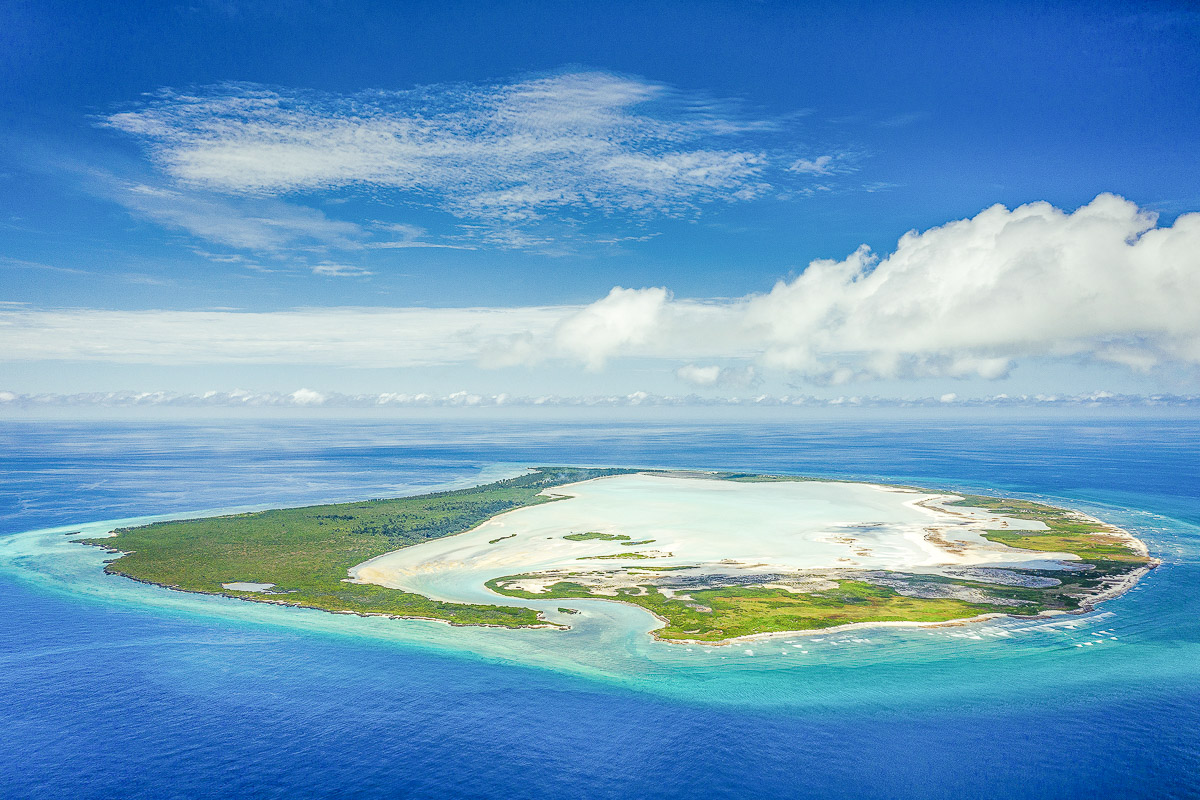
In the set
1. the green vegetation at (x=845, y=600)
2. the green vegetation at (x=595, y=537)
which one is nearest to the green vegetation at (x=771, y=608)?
the green vegetation at (x=845, y=600)

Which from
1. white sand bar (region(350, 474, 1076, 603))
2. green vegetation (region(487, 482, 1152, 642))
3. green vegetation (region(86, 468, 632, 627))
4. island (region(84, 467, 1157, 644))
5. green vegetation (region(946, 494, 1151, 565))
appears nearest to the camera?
green vegetation (region(487, 482, 1152, 642))

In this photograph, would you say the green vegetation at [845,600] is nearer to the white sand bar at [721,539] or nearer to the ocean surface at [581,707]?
the ocean surface at [581,707]

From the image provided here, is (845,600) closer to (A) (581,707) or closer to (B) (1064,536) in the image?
(A) (581,707)

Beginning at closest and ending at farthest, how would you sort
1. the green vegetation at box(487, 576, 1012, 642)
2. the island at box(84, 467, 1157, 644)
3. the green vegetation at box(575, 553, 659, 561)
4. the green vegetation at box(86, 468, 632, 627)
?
the green vegetation at box(487, 576, 1012, 642), the island at box(84, 467, 1157, 644), the green vegetation at box(86, 468, 632, 627), the green vegetation at box(575, 553, 659, 561)

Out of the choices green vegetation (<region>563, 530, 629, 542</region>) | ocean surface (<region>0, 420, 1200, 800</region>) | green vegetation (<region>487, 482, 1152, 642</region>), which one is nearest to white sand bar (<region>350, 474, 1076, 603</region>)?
green vegetation (<region>563, 530, 629, 542</region>)

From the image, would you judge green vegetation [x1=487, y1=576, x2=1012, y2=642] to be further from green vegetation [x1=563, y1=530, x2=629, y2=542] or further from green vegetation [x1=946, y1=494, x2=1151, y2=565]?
green vegetation [x1=946, y1=494, x2=1151, y2=565]

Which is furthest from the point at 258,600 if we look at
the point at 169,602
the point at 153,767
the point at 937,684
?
the point at 937,684

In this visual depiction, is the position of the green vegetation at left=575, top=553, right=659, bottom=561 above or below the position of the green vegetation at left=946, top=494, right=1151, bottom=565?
below

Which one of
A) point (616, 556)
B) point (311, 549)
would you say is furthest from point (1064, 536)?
point (311, 549)
